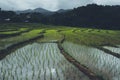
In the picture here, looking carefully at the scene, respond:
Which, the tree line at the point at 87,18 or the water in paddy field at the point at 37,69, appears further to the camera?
the tree line at the point at 87,18

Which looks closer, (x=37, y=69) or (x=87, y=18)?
(x=37, y=69)

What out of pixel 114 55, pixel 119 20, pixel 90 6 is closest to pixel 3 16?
pixel 90 6

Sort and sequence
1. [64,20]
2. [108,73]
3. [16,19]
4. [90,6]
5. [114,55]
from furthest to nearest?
1. [90,6]
2. [64,20]
3. [16,19]
4. [114,55]
5. [108,73]

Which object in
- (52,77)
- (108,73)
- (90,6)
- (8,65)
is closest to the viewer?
(52,77)

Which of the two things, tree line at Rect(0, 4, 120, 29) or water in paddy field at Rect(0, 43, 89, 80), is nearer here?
water in paddy field at Rect(0, 43, 89, 80)

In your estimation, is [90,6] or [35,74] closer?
[35,74]

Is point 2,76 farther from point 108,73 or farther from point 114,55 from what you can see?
point 114,55

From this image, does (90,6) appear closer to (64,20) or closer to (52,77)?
(64,20)

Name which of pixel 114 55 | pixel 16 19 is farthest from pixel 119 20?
pixel 114 55

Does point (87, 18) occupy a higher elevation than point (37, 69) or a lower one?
lower
